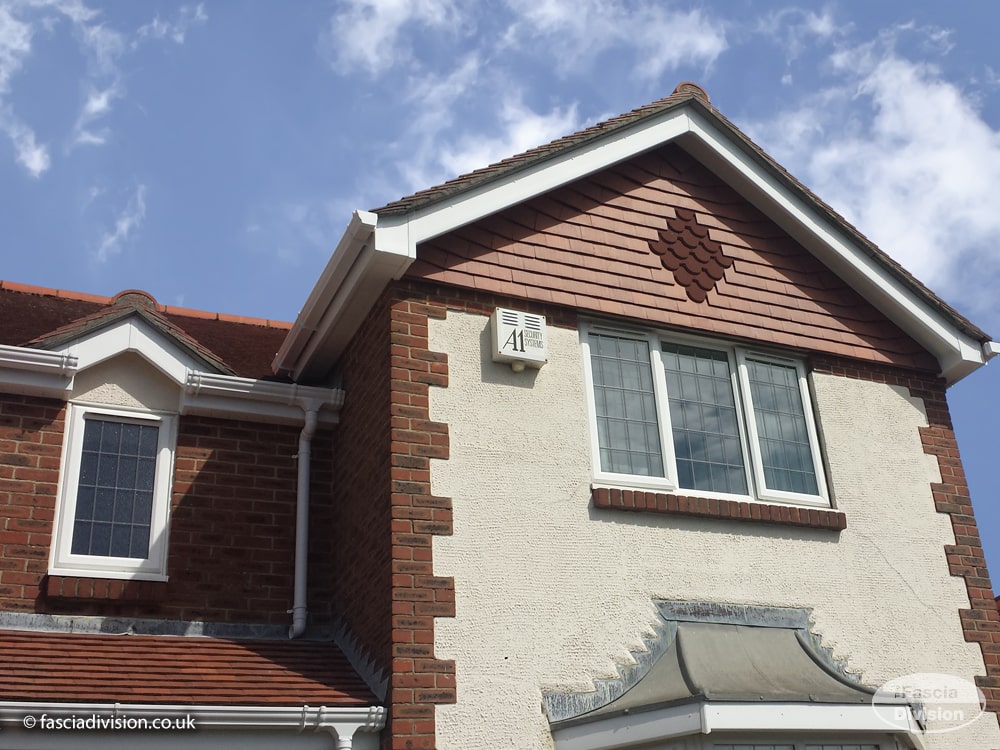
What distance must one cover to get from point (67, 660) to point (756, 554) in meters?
5.25

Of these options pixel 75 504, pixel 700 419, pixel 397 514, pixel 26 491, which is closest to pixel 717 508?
pixel 700 419

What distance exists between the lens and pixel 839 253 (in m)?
10.0

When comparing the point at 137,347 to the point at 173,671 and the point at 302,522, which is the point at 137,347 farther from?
the point at 173,671

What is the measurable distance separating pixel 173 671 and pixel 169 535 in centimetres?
162

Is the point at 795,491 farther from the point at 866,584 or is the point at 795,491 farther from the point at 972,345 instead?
the point at 972,345

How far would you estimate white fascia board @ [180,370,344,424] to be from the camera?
9066mm

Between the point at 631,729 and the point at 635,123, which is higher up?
the point at 635,123

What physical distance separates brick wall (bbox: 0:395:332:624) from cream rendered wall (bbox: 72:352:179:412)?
0.24 meters

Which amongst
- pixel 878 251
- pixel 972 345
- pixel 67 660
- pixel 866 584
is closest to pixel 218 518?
pixel 67 660

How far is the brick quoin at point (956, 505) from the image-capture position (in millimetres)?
9172

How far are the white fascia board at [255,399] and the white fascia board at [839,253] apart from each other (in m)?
4.20

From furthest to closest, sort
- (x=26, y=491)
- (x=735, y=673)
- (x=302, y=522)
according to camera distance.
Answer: (x=302, y=522), (x=26, y=491), (x=735, y=673)

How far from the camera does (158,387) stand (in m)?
9.17

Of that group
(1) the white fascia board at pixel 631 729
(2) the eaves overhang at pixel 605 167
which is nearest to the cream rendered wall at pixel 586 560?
(1) the white fascia board at pixel 631 729
